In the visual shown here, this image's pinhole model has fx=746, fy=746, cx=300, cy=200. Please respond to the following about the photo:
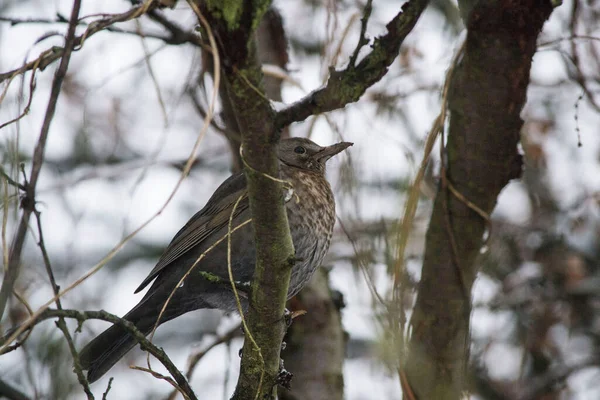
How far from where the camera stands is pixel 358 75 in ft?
7.27

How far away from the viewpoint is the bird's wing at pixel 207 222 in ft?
12.9

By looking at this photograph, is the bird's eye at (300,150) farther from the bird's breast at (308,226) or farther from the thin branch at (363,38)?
the thin branch at (363,38)

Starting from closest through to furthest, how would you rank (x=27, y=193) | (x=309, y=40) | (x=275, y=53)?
(x=27, y=193), (x=275, y=53), (x=309, y=40)

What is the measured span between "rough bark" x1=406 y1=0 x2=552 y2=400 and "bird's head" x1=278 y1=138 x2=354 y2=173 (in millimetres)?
1366

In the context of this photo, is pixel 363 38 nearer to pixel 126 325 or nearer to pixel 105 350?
pixel 126 325

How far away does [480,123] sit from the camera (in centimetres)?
319

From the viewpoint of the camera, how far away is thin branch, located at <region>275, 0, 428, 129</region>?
2.21m

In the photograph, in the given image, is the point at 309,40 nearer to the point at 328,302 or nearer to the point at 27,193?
the point at 328,302

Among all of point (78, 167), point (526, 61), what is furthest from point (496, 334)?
point (78, 167)

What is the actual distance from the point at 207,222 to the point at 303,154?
2.88 ft

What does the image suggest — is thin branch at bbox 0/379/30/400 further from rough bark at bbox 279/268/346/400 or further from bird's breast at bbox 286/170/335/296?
rough bark at bbox 279/268/346/400

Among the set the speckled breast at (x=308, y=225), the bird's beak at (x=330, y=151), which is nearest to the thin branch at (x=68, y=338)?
the speckled breast at (x=308, y=225)

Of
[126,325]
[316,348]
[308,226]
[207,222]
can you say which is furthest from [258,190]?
[316,348]

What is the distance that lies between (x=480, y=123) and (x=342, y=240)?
250cm
